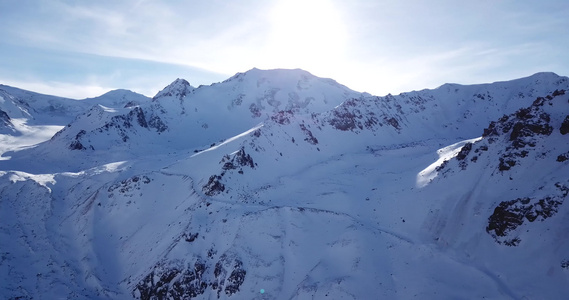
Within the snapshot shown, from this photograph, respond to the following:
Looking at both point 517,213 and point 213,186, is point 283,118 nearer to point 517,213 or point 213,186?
point 213,186

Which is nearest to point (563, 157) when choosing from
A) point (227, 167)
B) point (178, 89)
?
point (227, 167)

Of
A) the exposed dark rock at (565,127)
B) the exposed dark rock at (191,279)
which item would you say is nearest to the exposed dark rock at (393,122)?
the exposed dark rock at (565,127)

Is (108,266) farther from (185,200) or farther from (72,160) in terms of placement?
(72,160)

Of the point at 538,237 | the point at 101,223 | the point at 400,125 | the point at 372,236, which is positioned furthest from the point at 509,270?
the point at 400,125

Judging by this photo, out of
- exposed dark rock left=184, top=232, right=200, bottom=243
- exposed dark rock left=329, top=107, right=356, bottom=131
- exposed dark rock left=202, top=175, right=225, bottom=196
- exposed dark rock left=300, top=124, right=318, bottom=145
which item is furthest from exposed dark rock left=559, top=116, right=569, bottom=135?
exposed dark rock left=184, top=232, right=200, bottom=243

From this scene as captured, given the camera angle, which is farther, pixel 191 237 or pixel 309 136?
pixel 309 136

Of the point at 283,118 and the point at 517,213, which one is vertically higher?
the point at 283,118
